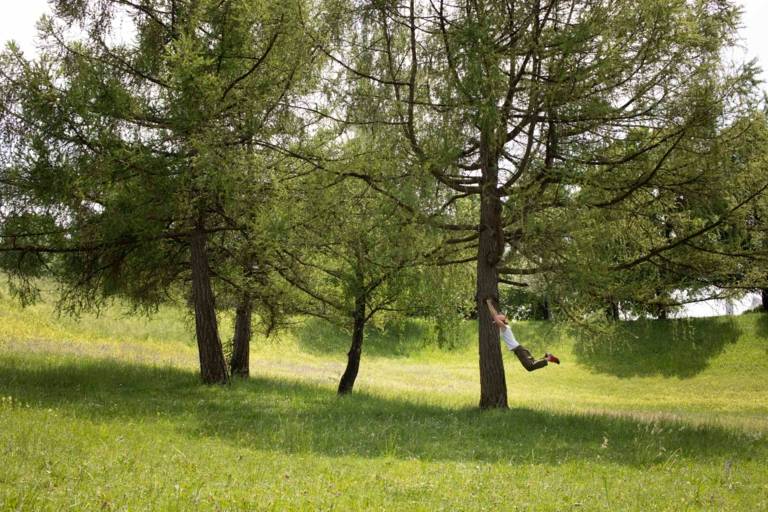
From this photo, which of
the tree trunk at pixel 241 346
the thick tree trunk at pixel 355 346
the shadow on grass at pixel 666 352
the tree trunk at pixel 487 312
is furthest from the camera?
the shadow on grass at pixel 666 352

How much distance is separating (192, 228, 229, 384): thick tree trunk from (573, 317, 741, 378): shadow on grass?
918 inches

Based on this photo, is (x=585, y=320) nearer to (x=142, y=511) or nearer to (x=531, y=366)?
(x=531, y=366)

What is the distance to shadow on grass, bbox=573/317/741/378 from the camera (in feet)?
113

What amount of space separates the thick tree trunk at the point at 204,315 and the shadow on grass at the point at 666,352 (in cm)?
2332

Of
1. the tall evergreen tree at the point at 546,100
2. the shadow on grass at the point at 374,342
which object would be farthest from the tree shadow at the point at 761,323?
the tall evergreen tree at the point at 546,100

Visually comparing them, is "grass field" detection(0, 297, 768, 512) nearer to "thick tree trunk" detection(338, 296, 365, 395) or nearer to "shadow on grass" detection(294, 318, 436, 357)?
"thick tree trunk" detection(338, 296, 365, 395)

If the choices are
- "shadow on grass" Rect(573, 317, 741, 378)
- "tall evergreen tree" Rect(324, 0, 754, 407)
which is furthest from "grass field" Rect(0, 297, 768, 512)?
"shadow on grass" Rect(573, 317, 741, 378)

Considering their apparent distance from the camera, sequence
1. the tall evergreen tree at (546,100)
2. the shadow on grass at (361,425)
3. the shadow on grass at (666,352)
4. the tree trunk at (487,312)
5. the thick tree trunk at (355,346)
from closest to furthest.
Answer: the shadow on grass at (361,425), the tall evergreen tree at (546,100), the tree trunk at (487,312), the thick tree trunk at (355,346), the shadow on grass at (666,352)

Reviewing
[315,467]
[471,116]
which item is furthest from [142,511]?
[471,116]

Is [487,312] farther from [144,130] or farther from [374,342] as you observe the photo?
[374,342]

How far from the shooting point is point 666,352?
117 feet

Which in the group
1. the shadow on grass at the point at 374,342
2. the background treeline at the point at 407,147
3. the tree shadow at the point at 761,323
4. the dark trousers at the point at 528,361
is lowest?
the shadow on grass at the point at 374,342

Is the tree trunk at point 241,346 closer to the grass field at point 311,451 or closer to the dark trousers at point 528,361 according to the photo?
the grass field at point 311,451

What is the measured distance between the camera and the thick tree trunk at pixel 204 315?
14422mm
